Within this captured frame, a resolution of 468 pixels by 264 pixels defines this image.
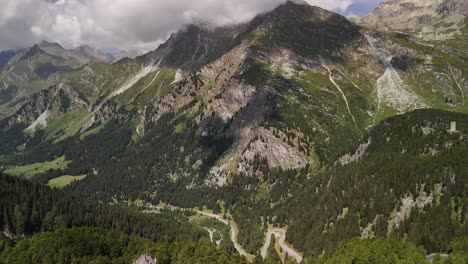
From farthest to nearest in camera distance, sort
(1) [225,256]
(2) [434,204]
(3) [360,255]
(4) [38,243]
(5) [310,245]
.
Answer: (5) [310,245] → (2) [434,204] → (4) [38,243] → (1) [225,256] → (3) [360,255]

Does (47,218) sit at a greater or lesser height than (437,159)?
lesser

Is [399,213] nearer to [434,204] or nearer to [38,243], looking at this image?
[434,204]

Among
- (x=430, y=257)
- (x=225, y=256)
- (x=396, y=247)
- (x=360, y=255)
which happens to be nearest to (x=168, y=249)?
(x=225, y=256)

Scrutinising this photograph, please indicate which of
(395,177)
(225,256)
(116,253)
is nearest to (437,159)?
(395,177)

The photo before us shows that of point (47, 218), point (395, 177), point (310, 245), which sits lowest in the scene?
point (310, 245)

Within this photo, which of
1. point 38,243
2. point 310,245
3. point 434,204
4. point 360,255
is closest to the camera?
point 360,255

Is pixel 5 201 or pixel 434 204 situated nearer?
pixel 434 204

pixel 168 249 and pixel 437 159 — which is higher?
pixel 437 159

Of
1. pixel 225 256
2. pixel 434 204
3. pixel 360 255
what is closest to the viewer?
pixel 360 255

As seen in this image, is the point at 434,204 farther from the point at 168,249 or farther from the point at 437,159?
the point at 168,249
